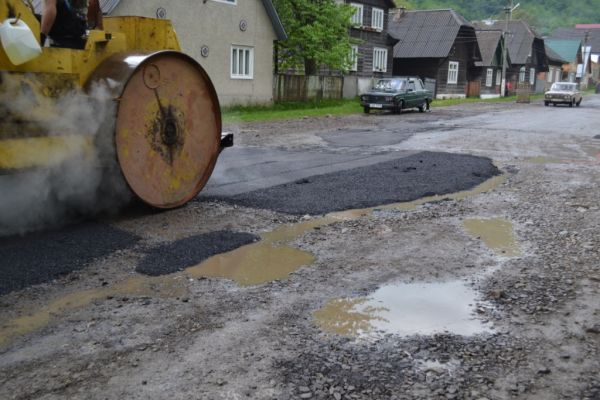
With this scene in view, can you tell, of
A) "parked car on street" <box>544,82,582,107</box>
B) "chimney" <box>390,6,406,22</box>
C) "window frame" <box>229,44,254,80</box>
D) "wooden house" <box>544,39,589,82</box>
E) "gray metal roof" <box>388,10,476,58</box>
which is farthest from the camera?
"wooden house" <box>544,39,589,82</box>

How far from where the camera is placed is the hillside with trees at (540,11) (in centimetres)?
11394

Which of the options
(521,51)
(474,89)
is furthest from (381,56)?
(521,51)

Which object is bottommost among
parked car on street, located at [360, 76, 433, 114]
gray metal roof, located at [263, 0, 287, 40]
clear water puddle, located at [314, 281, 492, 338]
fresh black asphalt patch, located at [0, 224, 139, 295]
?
clear water puddle, located at [314, 281, 492, 338]

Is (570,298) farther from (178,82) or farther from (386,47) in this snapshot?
(386,47)

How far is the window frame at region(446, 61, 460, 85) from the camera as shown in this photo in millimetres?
47944

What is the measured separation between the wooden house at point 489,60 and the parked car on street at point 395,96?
84.7 ft

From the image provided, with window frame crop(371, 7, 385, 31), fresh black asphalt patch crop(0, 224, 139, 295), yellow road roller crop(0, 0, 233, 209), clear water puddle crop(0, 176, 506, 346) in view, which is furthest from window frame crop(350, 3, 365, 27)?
fresh black asphalt patch crop(0, 224, 139, 295)

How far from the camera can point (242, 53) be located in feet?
84.8

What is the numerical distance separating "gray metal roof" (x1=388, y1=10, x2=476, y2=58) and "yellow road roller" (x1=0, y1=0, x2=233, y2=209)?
4013cm

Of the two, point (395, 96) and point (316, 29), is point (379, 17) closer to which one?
point (316, 29)

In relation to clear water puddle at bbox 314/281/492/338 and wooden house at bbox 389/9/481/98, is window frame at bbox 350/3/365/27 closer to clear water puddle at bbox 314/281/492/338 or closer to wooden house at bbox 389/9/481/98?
wooden house at bbox 389/9/481/98

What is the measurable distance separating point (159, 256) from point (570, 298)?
3324mm

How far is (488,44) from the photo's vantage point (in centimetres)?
5538

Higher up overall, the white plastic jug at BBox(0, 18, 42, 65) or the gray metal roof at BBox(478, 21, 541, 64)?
the gray metal roof at BBox(478, 21, 541, 64)
